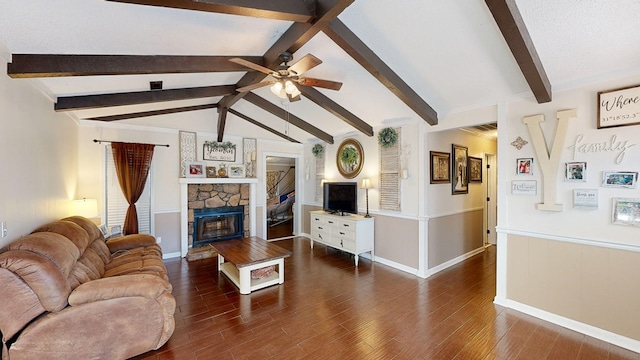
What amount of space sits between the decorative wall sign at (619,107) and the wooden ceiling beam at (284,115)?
4.04 meters

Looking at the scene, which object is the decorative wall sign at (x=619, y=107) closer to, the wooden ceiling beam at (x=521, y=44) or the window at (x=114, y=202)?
the wooden ceiling beam at (x=521, y=44)

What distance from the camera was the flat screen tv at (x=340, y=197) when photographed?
16.3 feet

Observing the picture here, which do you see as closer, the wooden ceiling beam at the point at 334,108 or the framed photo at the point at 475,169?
the wooden ceiling beam at the point at 334,108

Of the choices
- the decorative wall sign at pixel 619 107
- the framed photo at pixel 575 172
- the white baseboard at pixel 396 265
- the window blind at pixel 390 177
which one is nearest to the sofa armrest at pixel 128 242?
the white baseboard at pixel 396 265

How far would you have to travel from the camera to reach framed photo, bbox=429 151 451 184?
163 inches

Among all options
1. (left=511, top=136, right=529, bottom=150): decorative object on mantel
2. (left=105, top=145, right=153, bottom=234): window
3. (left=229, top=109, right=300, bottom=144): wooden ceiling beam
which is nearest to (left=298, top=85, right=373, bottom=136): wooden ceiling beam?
(left=229, top=109, right=300, bottom=144): wooden ceiling beam

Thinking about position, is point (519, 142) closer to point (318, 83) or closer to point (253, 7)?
point (318, 83)

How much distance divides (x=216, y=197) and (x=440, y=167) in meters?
4.38

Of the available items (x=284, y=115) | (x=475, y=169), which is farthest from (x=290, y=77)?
(x=475, y=169)

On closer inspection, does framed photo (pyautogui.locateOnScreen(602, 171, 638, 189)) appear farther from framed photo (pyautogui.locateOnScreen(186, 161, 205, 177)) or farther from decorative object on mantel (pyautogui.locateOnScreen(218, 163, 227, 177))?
framed photo (pyautogui.locateOnScreen(186, 161, 205, 177))

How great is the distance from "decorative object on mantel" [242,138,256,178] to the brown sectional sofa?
3.52 m

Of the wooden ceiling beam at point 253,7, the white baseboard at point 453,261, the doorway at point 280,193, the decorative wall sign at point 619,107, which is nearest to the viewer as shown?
the wooden ceiling beam at point 253,7

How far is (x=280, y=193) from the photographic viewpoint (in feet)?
29.7

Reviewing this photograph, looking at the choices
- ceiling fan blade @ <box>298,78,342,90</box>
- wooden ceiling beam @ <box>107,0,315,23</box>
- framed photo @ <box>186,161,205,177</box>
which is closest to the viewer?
wooden ceiling beam @ <box>107,0,315,23</box>
